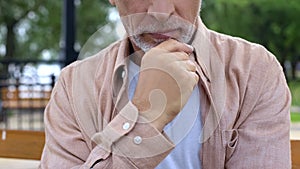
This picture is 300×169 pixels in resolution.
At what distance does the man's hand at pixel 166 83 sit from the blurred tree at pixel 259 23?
1531 cm

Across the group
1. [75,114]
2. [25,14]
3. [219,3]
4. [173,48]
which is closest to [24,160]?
[75,114]

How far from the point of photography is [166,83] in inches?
44.0

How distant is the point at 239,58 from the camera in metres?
1.28

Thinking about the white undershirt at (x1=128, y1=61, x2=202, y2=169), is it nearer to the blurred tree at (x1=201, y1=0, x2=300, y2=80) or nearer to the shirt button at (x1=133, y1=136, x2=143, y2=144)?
the shirt button at (x1=133, y1=136, x2=143, y2=144)

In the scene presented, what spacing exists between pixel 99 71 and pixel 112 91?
0.26 feet

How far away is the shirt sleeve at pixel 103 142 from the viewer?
111 centimetres

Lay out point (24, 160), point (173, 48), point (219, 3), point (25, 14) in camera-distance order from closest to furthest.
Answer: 1. point (173, 48)
2. point (24, 160)
3. point (25, 14)
4. point (219, 3)

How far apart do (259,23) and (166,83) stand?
1584 cm

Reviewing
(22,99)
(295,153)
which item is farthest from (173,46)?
(22,99)

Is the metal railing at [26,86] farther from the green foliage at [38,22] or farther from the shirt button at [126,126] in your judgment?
the green foliage at [38,22]

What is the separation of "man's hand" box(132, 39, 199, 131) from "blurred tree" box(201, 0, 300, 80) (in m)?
15.3

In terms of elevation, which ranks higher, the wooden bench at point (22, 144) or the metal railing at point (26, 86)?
the wooden bench at point (22, 144)

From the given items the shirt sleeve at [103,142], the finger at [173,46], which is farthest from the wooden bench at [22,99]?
the finger at [173,46]

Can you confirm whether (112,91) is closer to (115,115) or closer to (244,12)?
(115,115)
